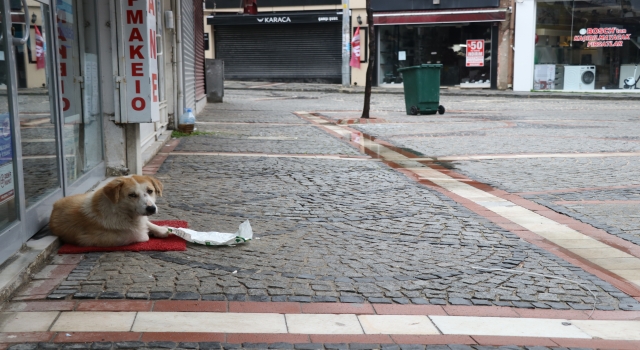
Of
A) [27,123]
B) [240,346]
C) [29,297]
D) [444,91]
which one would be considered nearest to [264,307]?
[240,346]

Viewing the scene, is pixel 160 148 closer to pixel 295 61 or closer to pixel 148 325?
pixel 148 325

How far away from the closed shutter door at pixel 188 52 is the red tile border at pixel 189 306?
34.5 ft

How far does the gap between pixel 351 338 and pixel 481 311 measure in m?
0.87

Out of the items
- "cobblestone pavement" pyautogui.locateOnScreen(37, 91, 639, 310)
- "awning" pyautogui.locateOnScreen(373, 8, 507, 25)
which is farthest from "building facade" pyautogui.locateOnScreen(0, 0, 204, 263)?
"awning" pyautogui.locateOnScreen(373, 8, 507, 25)

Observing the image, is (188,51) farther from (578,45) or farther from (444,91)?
(578,45)

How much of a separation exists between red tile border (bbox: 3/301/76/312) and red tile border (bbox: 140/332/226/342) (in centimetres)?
63

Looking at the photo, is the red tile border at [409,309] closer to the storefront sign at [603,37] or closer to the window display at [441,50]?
the storefront sign at [603,37]

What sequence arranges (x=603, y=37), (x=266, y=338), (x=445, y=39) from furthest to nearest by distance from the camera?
1. (x=445, y=39)
2. (x=603, y=37)
3. (x=266, y=338)

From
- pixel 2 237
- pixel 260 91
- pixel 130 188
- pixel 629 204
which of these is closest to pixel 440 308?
pixel 130 188

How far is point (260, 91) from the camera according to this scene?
1206 inches

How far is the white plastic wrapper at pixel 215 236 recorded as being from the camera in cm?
536

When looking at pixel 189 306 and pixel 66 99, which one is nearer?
pixel 189 306

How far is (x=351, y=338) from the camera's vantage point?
3740 millimetres

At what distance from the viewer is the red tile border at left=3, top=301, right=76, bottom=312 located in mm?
3980
